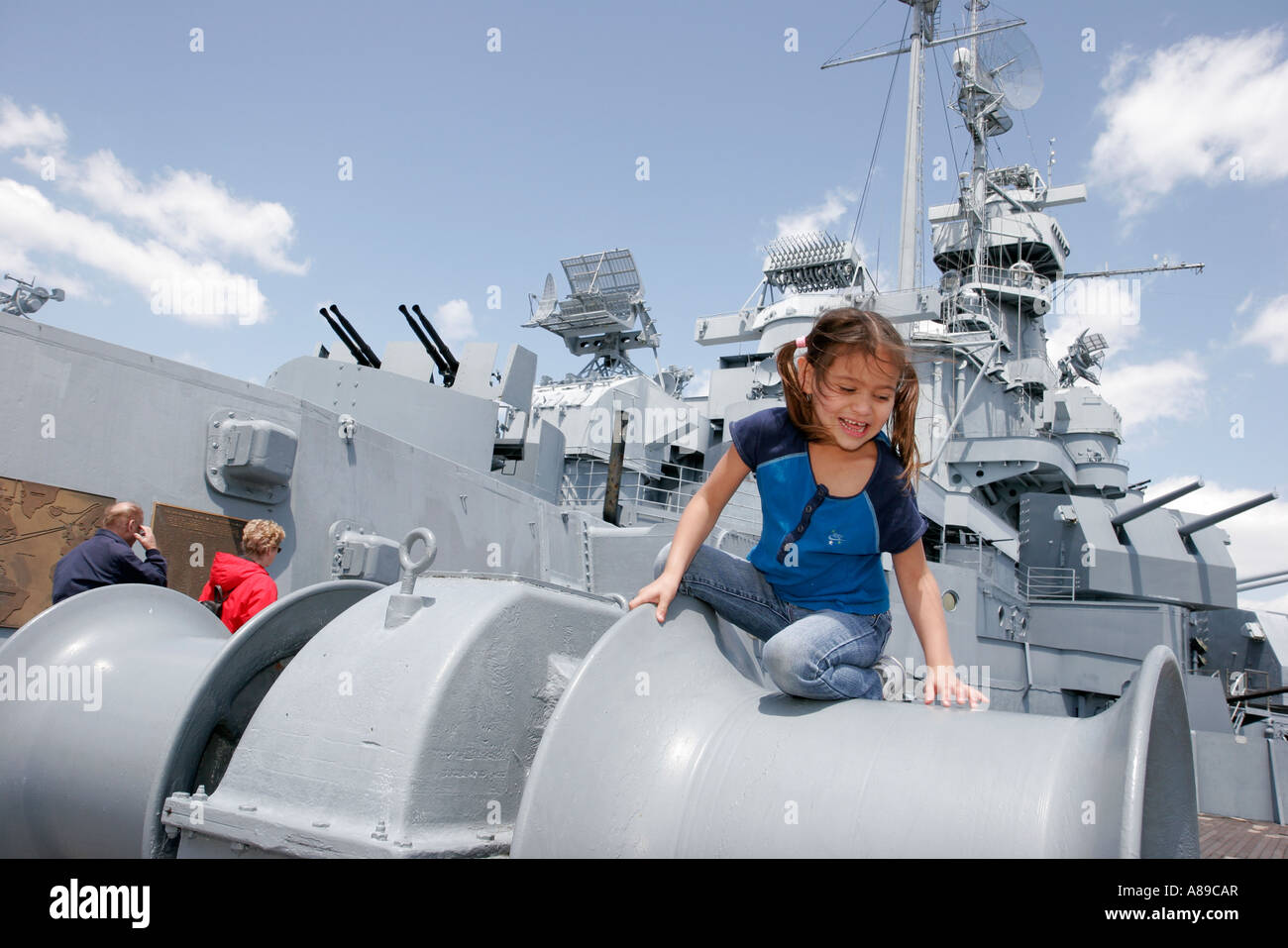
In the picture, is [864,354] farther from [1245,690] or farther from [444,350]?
[1245,690]

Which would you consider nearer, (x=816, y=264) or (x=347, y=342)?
(x=347, y=342)

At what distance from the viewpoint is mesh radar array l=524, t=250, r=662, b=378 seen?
23.9 metres

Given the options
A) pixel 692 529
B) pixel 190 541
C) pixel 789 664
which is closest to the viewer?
pixel 789 664

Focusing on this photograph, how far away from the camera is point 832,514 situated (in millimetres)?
1865

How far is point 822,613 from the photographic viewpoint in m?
1.78

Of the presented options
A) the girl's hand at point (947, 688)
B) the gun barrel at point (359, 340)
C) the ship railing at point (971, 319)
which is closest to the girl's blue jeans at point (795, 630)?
the girl's hand at point (947, 688)

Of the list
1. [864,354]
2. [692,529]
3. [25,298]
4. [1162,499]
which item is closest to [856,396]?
[864,354]

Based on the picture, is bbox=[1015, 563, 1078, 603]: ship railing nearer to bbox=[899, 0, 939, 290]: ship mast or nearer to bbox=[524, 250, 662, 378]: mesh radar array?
bbox=[899, 0, 939, 290]: ship mast

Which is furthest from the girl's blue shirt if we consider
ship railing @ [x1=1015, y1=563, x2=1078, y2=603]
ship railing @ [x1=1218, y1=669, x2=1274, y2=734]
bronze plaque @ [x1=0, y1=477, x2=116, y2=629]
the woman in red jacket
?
ship railing @ [x1=1015, y1=563, x2=1078, y2=603]

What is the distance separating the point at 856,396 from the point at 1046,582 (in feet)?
56.8

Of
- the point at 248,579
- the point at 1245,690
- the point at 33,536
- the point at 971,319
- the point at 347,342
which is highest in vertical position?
the point at 971,319

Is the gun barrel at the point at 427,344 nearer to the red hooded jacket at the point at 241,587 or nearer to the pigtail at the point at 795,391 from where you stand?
the red hooded jacket at the point at 241,587

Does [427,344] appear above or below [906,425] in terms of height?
above

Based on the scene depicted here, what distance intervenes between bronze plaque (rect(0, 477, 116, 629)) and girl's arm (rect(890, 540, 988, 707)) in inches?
155
